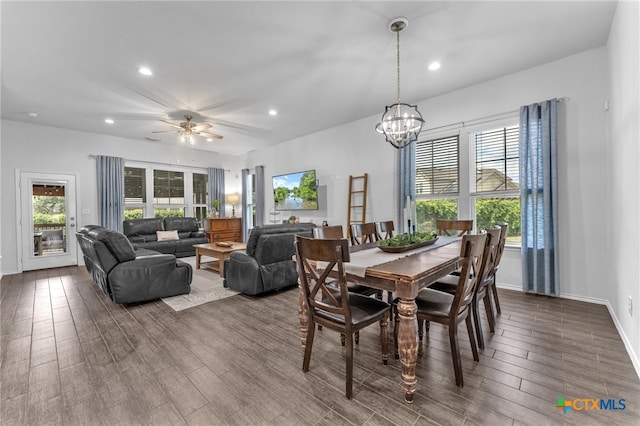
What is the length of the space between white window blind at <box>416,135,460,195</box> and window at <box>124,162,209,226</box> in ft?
20.3

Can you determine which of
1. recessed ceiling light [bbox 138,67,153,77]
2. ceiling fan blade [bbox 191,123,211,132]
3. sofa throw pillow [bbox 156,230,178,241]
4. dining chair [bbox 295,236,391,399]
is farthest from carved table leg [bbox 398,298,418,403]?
sofa throw pillow [bbox 156,230,178,241]

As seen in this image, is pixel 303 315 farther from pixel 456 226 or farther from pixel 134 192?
pixel 134 192

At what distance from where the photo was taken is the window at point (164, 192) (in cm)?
689

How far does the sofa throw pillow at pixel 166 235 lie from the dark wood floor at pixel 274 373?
11.4ft

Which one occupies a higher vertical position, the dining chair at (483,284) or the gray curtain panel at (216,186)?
the gray curtain panel at (216,186)

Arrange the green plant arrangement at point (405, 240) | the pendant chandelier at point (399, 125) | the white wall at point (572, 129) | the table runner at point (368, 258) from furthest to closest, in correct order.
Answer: the white wall at point (572, 129) → the pendant chandelier at point (399, 125) → the green plant arrangement at point (405, 240) → the table runner at point (368, 258)

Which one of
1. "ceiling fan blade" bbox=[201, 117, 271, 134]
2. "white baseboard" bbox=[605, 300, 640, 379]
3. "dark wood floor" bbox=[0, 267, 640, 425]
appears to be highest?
"ceiling fan blade" bbox=[201, 117, 271, 134]

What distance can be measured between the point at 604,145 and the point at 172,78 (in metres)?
5.32

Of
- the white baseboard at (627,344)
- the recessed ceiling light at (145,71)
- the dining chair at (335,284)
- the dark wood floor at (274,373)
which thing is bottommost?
the dark wood floor at (274,373)

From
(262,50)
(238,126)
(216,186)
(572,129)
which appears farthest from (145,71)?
(572,129)

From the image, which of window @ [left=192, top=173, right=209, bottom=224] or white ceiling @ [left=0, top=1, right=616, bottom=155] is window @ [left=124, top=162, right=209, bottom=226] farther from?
white ceiling @ [left=0, top=1, right=616, bottom=155]

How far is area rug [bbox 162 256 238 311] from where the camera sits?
3.37 metres

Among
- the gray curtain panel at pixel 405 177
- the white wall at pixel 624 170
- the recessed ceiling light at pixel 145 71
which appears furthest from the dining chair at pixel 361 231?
the recessed ceiling light at pixel 145 71

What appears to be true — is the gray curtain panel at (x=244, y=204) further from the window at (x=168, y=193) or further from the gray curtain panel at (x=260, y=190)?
the window at (x=168, y=193)
